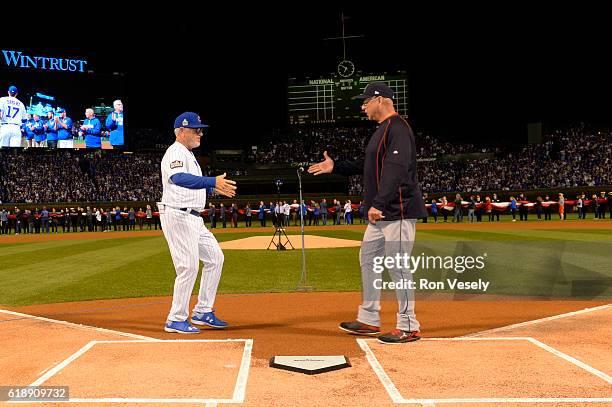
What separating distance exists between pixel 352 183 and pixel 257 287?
36899 mm

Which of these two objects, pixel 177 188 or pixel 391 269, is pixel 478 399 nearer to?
pixel 391 269

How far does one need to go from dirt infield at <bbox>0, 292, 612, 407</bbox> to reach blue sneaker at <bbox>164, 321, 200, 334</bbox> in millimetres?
110

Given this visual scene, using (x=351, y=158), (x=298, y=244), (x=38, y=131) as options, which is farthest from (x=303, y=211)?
(x=38, y=131)

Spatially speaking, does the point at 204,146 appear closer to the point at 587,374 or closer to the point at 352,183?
the point at 352,183

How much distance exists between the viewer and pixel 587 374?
162 inches

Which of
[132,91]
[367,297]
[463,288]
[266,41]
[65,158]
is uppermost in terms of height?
[266,41]

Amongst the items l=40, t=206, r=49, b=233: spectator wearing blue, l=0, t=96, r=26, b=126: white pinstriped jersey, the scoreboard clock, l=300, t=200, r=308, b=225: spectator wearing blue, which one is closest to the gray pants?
l=300, t=200, r=308, b=225: spectator wearing blue

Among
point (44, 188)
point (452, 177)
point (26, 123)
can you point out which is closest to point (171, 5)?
point (26, 123)

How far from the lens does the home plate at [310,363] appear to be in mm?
4281

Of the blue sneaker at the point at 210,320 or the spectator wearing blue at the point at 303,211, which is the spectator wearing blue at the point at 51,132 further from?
the blue sneaker at the point at 210,320

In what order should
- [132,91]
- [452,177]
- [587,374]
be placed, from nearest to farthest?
[587,374]
[452,177]
[132,91]

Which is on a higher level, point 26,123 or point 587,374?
point 26,123

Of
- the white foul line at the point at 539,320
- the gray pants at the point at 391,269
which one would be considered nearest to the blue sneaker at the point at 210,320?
the gray pants at the point at 391,269

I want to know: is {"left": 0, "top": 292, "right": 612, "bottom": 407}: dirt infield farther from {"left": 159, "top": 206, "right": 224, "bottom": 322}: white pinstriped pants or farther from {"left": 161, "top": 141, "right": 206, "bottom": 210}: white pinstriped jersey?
{"left": 161, "top": 141, "right": 206, "bottom": 210}: white pinstriped jersey
